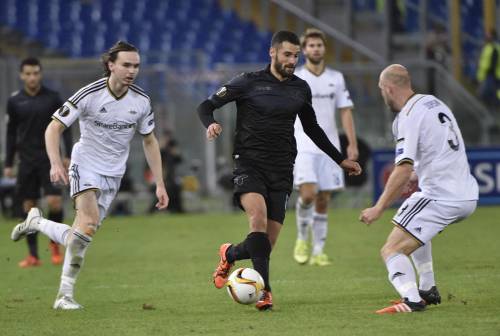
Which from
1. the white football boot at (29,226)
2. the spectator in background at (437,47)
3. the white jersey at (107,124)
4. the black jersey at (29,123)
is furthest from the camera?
the spectator in background at (437,47)

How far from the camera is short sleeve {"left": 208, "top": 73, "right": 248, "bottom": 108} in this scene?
9.43 m

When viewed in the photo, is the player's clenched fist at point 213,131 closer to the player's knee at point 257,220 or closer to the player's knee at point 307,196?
the player's knee at point 257,220

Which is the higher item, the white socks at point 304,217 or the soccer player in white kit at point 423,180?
the soccer player in white kit at point 423,180

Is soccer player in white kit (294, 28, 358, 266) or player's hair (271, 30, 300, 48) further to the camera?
soccer player in white kit (294, 28, 358, 266)

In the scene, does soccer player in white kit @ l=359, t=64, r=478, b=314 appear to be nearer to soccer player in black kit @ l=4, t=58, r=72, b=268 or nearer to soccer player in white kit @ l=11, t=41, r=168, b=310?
soccer player in white kit @ l=11, t=41, r=168, b=310

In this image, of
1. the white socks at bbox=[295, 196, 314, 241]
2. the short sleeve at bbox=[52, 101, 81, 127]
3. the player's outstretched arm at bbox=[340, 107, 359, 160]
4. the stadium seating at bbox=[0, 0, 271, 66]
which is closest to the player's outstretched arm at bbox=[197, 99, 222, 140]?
the short sleeve at bbox=[52, 101, 81, 127]

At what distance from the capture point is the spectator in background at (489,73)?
23.4 meters

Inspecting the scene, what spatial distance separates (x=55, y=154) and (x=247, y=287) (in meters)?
1.88

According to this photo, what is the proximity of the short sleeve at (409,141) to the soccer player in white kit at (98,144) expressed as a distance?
7.60 ft

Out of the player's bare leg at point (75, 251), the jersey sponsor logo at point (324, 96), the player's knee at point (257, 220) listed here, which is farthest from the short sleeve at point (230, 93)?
the jersey sponsor logo at point (324, 96)

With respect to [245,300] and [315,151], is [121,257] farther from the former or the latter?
[245,300]

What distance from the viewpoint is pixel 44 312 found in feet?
31.0

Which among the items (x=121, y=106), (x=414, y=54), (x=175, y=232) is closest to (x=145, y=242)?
(x=175, y=232)

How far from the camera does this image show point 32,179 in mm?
14516
